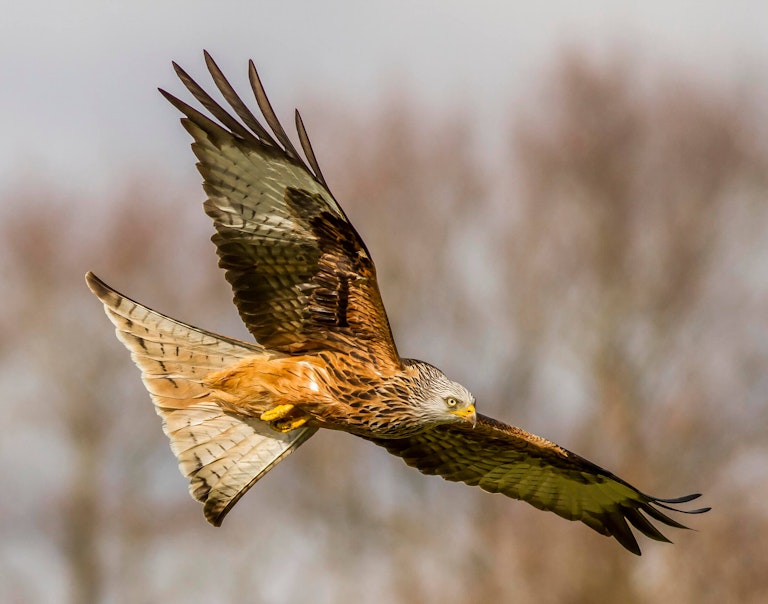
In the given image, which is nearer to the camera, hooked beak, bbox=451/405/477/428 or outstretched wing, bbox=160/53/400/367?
outstretched wing, bbox=160/53/400/367

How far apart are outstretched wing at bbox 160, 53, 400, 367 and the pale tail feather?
0.34 m

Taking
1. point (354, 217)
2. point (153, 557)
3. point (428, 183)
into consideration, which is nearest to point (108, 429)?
point (153, 557)

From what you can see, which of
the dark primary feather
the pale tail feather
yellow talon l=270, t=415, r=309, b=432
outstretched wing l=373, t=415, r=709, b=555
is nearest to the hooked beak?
the dark primary feather

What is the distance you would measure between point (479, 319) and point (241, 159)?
19.1 m

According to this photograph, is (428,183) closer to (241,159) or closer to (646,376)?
(646,376)

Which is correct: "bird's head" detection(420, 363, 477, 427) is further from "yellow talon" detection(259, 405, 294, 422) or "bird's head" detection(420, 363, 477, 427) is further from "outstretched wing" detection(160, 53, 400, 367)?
"yellow talon" detection(259, 405, 294, 422)

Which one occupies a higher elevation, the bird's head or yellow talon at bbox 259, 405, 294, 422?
the bird's head

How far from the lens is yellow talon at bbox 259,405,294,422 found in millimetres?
9008

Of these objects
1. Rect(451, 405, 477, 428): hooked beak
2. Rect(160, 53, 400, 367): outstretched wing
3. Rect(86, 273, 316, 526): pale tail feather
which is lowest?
Rect(86, 273, 316, 526): pale tail feather

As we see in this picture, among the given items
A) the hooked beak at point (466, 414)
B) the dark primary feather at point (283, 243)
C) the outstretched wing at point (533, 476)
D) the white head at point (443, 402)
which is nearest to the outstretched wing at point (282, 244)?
the dark primary feather at point (283, 243)

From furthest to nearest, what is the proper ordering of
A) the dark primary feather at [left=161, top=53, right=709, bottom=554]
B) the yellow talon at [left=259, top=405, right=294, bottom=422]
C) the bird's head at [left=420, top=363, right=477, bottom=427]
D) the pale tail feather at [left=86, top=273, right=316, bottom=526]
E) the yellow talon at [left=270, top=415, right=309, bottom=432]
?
1. the pale tail feather at [left=86, top=273, right=316, bottom=526]
2. the yellow talon at [left=270, top=415, right=309, bottom=432]
3. the yellow talon at [left=259, top=405, right=294, bottom=422]
4. the bird's head at [left=420, top=363, right=477, bottom=427]
5. the dark primary feather at [left=161, top=53, right=709, bottom=554]

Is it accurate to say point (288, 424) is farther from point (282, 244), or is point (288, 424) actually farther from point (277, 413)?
point (282, 244)

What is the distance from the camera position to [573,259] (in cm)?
2859

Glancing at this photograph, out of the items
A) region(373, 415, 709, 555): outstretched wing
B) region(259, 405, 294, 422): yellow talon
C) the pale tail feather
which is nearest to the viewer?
region(259, 405, 294, 422): yellow talon
